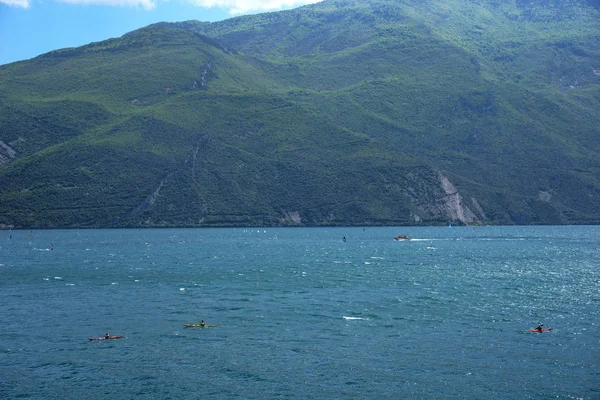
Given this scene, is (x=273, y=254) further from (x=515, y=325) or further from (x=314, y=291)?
(x=515, y=325)

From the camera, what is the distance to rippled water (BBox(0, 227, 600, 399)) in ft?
151

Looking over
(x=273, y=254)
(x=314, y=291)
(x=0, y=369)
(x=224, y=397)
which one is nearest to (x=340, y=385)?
(x=224, y=397)

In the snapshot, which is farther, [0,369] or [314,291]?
[314,291]

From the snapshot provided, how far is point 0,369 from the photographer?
49.6 metres

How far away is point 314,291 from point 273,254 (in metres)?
59.5

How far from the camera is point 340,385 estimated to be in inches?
1806

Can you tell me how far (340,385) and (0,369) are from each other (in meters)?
22.9

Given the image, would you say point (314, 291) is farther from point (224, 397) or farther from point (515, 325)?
point (224, 397)

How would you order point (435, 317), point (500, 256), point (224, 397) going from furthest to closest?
point (500, 256) → point (435, 317) → point (224, 397)

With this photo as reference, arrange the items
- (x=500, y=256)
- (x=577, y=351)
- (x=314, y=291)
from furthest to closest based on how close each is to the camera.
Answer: (x=500, y=256) < (x=314, y=291) < (x=577, y=351)

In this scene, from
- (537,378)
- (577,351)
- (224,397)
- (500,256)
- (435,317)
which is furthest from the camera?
(500,256)

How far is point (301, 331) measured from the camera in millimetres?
60625

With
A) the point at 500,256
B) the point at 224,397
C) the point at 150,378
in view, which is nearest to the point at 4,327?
the point at 150,378

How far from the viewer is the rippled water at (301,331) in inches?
1817
